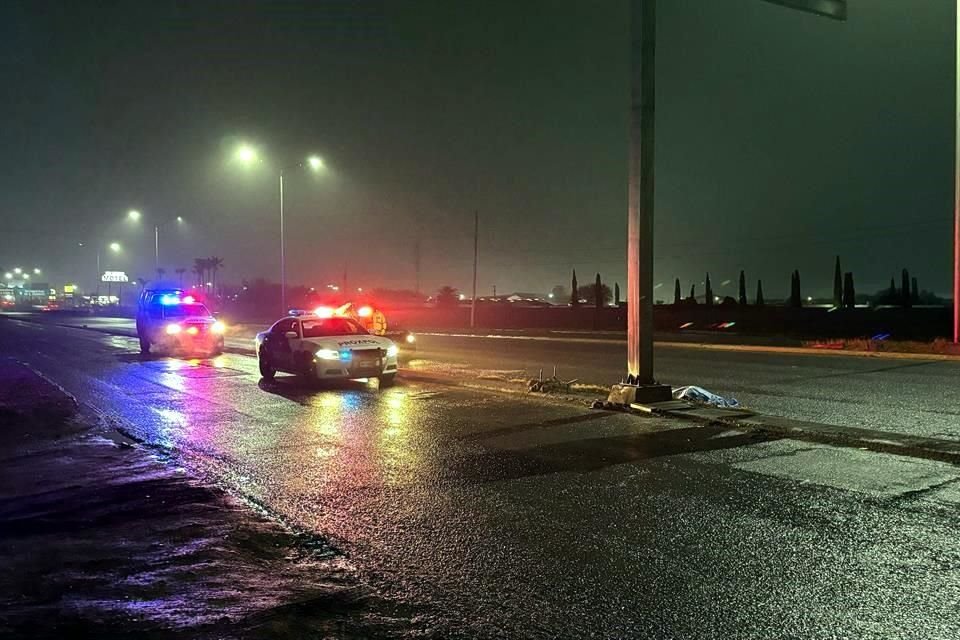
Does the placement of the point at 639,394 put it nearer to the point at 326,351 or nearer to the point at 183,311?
the point at 326,351

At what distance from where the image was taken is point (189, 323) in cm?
2598

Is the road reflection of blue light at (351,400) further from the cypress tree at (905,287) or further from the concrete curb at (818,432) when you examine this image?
the cypress tree at (905,287)

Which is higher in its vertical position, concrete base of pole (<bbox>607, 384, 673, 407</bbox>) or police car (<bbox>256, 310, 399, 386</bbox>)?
police car (<bbox>256, 310, 399, 386</bbox>)

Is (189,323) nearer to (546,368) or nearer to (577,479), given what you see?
(546,368)

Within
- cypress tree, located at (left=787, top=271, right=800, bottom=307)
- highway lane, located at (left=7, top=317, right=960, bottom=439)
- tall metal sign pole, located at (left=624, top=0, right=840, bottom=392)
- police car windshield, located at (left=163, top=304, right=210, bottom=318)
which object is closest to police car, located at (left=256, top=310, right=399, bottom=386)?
highway lane, located at (left=7, top=317, right=960, bottom=439)

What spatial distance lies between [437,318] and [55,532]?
2359 inches

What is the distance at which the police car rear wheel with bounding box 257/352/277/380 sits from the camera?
17094 mm

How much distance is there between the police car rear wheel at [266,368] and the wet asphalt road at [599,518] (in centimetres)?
525

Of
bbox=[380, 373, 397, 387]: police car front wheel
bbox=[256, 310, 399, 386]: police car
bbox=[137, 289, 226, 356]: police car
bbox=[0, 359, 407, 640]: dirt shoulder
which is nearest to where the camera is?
bbox=[0, 359, 407, 640]: dirt shoulder

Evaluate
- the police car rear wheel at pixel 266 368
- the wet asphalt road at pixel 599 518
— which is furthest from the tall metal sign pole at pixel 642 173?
the police car rear wheel at pixel 266 368

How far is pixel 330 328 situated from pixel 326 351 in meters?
1.41

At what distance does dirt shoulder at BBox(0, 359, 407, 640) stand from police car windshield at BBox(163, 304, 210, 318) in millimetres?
19471

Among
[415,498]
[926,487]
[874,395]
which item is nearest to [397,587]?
[415,498]

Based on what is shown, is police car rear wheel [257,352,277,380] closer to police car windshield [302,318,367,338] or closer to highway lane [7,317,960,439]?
police car windshield [302,318,367,338]
